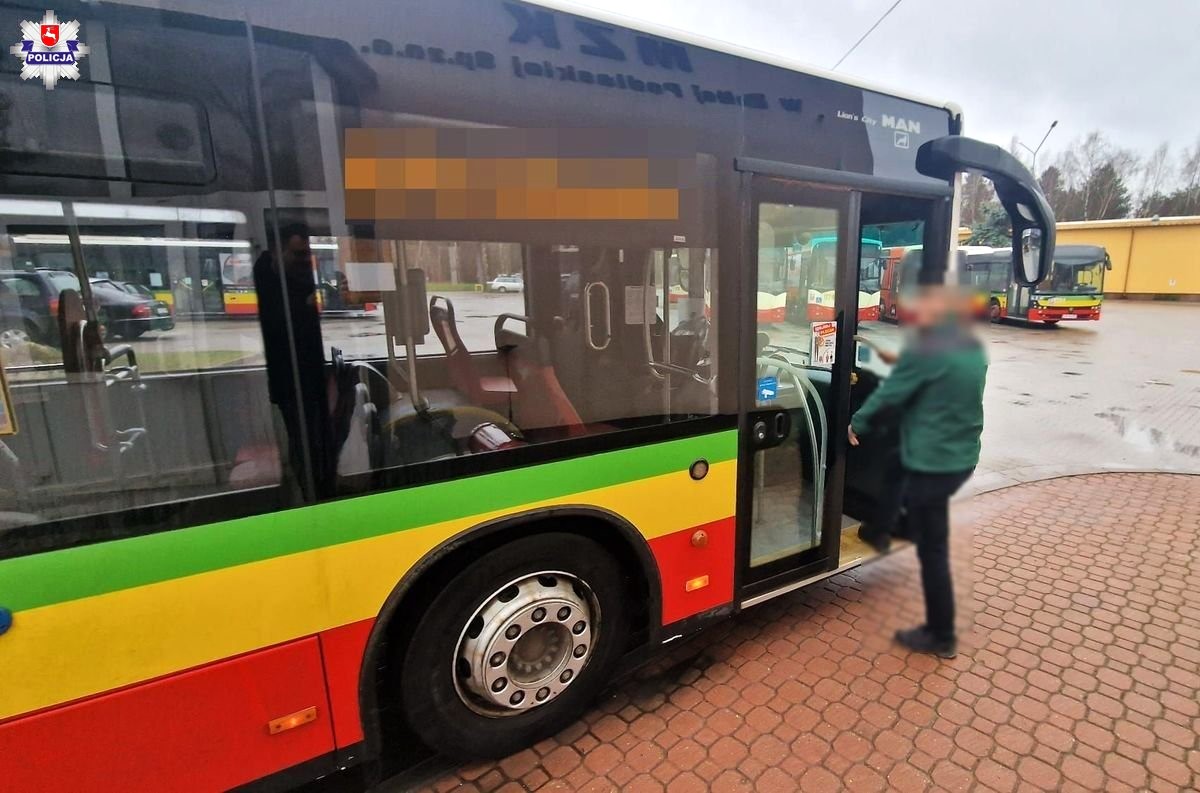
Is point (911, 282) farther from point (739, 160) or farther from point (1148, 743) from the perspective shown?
point (1148, 743)

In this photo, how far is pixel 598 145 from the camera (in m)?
2.31

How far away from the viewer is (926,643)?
51cm

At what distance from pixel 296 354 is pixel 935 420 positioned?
1.98m

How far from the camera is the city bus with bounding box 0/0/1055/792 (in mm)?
1750

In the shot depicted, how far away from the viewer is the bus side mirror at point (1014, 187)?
765 millimetres

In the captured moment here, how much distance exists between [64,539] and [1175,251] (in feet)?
85.5

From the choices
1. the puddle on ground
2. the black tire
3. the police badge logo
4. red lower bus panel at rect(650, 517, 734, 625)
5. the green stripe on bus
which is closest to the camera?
the police badge logo

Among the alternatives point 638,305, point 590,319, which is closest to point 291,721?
point 590,319

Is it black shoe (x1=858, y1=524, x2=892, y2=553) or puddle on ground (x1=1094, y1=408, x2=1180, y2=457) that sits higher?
black shoe (x1=858, y1=524, x2=892, y2=553)

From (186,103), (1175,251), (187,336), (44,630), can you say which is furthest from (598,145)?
(1175,251)

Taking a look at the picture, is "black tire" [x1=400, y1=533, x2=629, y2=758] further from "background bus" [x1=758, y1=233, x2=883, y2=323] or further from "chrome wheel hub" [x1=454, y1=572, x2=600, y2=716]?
"background bus" [x1=758, y1=233, x2=883, y2=323]

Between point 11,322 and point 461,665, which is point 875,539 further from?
point 461,665

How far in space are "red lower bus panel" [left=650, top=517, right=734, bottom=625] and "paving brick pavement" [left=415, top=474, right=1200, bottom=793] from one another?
41 cm

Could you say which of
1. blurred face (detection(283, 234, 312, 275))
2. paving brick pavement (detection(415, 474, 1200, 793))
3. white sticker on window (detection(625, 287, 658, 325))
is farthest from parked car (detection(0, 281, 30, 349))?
paving brick pavement (detection(415, 474, 1200, 793))
